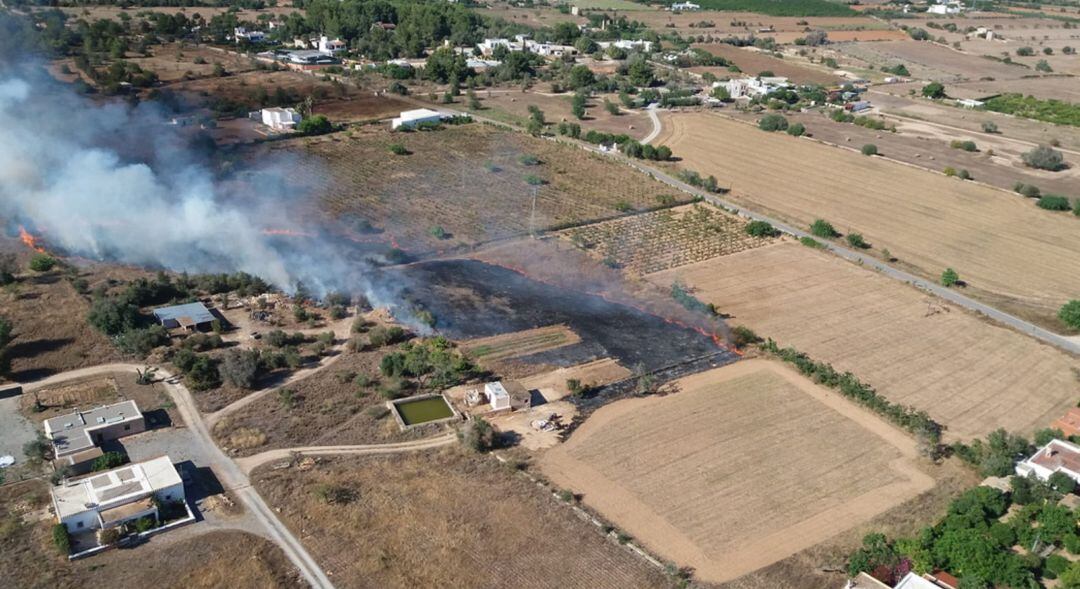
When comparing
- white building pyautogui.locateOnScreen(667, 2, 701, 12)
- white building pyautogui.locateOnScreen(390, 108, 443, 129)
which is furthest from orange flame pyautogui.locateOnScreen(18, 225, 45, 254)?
white building pyautogui.locateOnScreen(667, 2, 701, 12)

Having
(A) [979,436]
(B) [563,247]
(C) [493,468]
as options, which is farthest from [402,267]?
(A) [979,436]

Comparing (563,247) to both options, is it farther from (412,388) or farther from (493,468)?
(493,468)

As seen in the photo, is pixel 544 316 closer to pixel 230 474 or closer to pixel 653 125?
pixel 230 474

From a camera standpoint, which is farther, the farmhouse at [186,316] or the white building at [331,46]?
the white building at [331,46]

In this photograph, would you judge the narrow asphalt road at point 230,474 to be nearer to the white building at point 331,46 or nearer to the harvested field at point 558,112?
the harvested field at point 558,112


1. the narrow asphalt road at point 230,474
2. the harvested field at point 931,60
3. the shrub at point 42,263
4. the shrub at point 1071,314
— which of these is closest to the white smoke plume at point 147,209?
the shrub at point 42,263

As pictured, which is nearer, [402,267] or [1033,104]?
[402,267]

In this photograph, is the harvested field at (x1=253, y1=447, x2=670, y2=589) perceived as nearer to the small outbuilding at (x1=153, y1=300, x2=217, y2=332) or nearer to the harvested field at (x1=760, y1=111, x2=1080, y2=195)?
the small outbuilding at (x1=153, y1=300, x2=217, y2=332)
